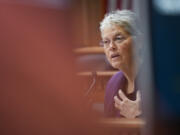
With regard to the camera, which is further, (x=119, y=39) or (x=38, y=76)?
(x=38, y=76)

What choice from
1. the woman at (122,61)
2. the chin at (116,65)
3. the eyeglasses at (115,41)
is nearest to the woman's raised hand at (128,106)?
the woman at (122,61)

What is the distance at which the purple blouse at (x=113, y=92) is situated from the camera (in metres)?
1.29

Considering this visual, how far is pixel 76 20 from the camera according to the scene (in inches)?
51.4

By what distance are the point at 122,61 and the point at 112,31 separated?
0.14m

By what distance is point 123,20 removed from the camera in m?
1.28

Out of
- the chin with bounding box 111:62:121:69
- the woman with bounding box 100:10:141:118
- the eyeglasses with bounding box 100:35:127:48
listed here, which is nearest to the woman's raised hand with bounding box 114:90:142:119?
the woman with bounding box 100:10:141:118

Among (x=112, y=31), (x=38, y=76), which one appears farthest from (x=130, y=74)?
(x=38, y=76)

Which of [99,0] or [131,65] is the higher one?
[99,0]

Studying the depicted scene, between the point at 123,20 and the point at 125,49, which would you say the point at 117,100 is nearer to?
the point at 125,49

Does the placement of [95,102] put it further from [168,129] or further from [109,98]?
[168,129]

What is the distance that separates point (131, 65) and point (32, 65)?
0.46 m

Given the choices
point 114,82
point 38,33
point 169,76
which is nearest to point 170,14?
point 169,76

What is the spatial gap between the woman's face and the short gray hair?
2 centimetres

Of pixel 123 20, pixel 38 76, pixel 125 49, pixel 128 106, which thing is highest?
pixel 123 20
